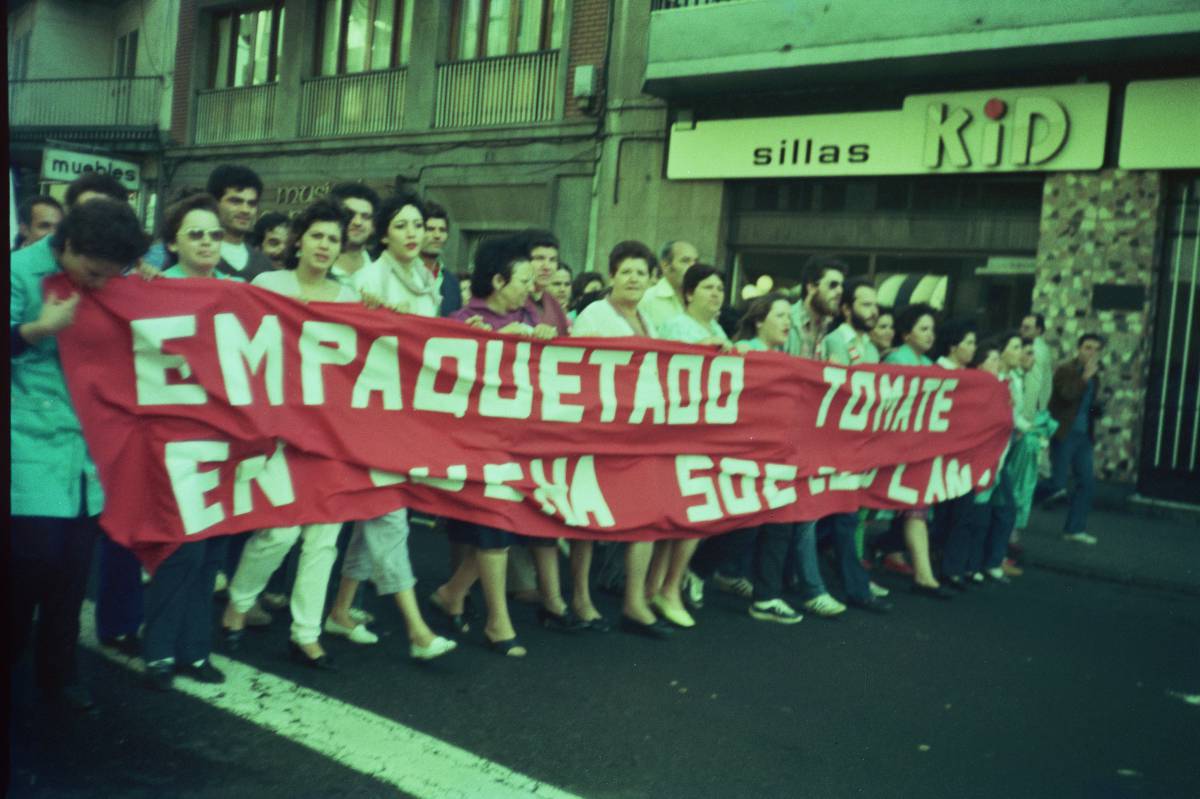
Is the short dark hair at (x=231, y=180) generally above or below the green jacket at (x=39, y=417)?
above

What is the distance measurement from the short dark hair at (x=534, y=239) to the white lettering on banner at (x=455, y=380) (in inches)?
21.8

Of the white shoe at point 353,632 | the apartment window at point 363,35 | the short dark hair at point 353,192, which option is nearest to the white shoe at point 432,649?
the white shoe at point 353,632

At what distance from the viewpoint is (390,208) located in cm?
582

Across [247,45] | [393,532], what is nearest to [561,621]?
[393,532]

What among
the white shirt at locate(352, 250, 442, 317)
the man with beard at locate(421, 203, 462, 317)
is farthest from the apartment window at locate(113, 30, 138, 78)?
the white shirt at locate(352, 250, 442, 317)

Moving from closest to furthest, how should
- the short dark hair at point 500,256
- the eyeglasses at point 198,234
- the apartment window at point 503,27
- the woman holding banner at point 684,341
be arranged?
the eyeglasses at point 198,234 → the short dark hair at point 500,256 → the woman holding banner at point 684,341 → the apartment window at point 503,27

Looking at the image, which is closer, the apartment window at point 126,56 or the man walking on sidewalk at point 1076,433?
the man walking on sidewalk at point 1076,433

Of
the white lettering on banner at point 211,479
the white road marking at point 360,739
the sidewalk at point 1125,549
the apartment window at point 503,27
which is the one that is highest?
the apartment window at point 503,27

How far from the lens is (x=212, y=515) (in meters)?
4.36

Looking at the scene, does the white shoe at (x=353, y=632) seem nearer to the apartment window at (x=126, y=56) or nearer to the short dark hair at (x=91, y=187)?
the short dark hair at (x=91, y=187)

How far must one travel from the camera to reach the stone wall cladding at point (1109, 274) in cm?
1154

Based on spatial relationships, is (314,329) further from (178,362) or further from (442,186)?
(442,186)

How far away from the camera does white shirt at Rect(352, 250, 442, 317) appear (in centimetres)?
547

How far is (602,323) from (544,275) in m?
0.36
